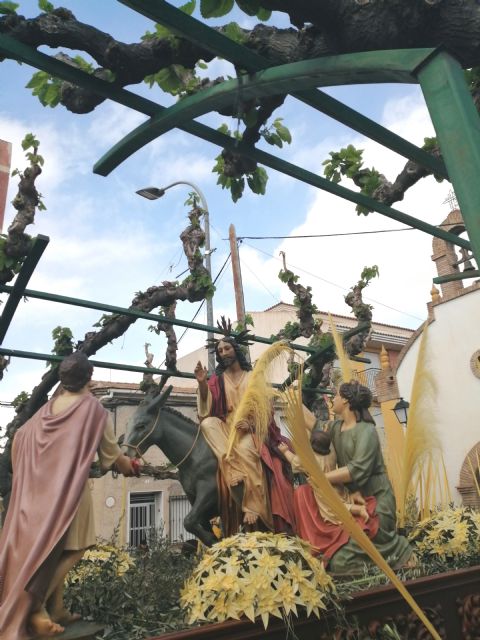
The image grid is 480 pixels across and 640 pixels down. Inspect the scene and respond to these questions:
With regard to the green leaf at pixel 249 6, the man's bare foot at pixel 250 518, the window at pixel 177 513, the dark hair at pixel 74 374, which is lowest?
the man's bare foot at pixel 250 518

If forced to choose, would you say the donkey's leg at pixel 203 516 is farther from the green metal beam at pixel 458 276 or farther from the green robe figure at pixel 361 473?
the green metal beam at pixel 458 276

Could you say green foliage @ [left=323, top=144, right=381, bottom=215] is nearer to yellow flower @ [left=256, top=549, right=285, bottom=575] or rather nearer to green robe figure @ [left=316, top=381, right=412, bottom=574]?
green robe figure @ [left=316, top=381, right=412, bottom=574]

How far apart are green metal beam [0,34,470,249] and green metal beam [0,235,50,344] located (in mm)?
1935

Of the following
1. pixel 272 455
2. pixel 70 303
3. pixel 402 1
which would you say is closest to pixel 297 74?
pixel 402 1

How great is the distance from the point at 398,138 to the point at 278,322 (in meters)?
20.5

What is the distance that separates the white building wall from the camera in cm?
1371

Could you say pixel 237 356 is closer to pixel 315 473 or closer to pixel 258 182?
pixel 258 182

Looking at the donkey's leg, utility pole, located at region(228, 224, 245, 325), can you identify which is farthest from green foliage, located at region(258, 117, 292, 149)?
utility pole, located at region(228, 224, 245, 325)

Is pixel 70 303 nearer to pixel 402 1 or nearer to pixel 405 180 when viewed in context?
pixel 405 180

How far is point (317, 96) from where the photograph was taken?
2.73 meters

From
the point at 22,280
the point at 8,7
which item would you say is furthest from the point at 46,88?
the point at 22,280

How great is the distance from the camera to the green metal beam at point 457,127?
1.68 m

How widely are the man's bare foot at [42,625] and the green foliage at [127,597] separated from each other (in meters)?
0.37

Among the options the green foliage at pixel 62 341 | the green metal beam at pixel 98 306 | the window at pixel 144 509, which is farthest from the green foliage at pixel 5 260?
the window at pixel 144 509
